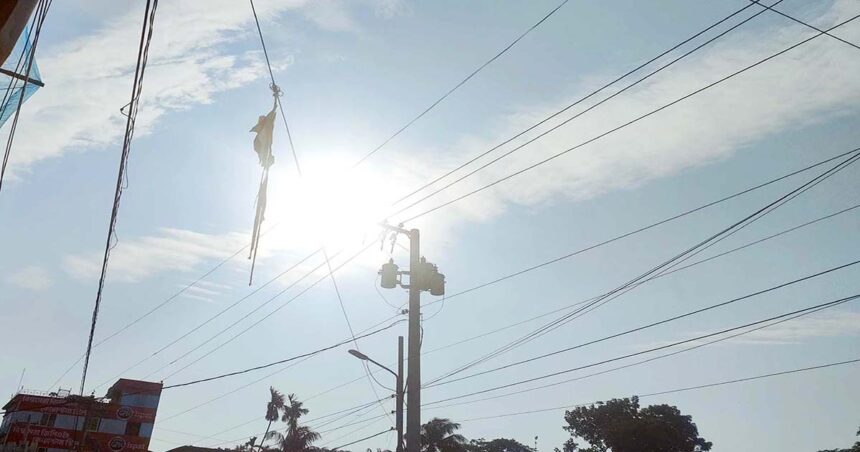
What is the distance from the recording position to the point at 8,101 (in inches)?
368

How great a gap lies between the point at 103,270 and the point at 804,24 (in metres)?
14.0

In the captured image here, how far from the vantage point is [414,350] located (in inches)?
560

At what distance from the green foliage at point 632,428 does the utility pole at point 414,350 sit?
157ft

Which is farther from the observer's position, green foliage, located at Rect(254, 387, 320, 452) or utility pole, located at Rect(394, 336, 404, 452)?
green foliage, located at Rect(254, 387, 320, 452)

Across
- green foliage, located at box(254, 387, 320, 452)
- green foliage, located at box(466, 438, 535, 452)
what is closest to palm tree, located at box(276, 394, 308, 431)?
green foliage, located at box(254, 387, 320, 452)

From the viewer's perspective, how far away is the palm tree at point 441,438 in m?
40.1

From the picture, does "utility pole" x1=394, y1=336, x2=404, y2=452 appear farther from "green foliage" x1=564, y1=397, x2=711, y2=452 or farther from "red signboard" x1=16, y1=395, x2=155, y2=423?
"red signboard" x1=16, y1=395, x2=155, y2=423

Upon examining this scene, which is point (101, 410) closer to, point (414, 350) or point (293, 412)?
point (293, 412)

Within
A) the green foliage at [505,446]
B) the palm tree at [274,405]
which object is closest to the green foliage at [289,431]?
the palm tree at [274,405]

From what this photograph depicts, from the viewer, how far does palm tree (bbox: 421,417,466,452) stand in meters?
40.1

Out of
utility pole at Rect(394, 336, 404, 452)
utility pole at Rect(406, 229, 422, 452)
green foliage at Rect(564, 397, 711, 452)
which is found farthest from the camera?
green foliage at Rect(564, 397, 711, 452)

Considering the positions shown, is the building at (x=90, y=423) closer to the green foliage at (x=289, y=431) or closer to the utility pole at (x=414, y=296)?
the green foliage at (x=289, y=431)

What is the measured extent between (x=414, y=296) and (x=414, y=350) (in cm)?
150

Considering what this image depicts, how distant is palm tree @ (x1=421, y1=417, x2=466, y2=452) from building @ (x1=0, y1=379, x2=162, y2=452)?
1430 inches
